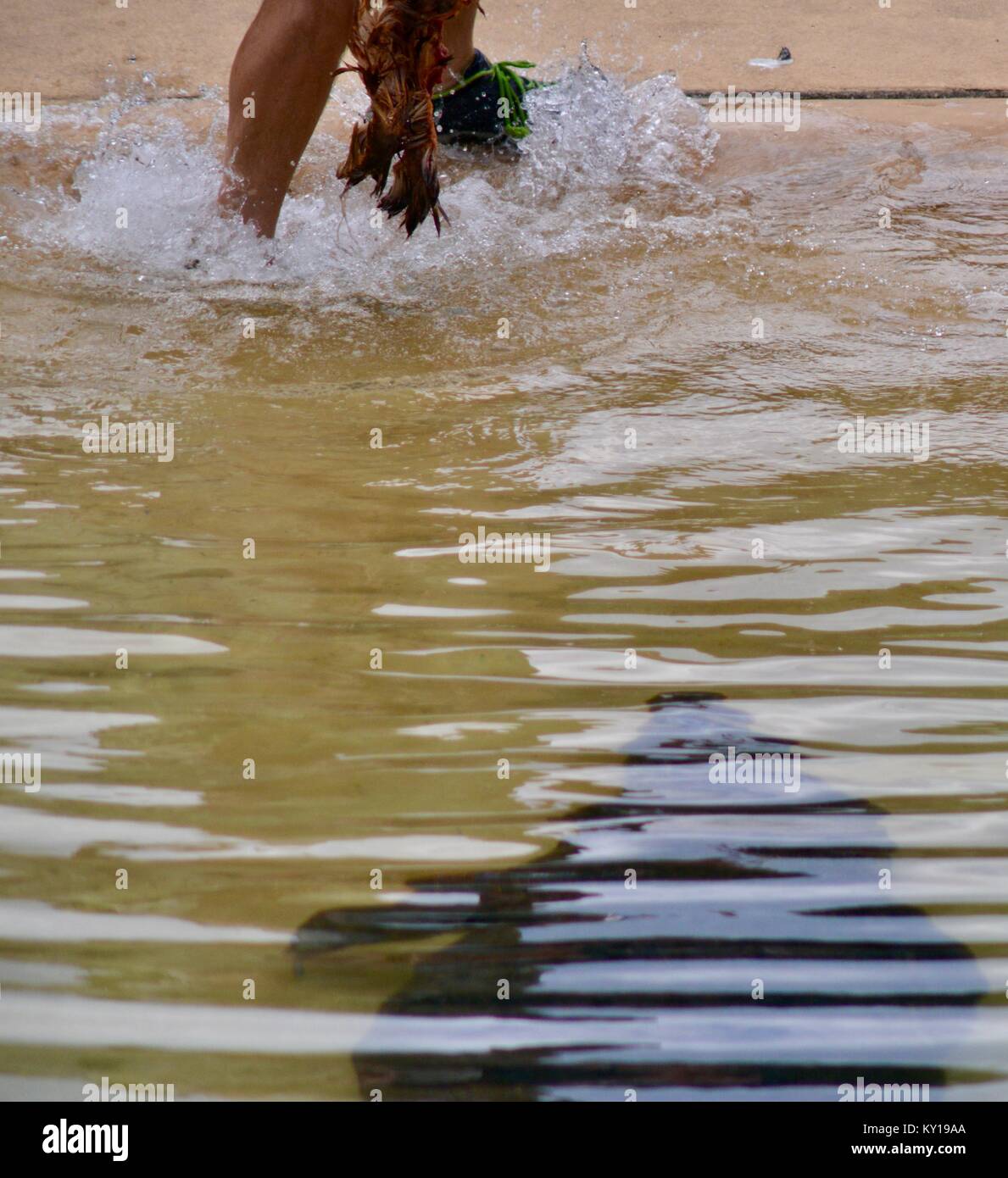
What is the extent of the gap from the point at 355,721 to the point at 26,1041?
45cm

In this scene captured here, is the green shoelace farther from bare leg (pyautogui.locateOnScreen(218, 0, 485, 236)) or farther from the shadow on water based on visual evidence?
the shadow on water

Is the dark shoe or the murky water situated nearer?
the murky water

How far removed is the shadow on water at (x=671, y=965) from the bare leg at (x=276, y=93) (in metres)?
1.85

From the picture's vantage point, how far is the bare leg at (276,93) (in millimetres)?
2488

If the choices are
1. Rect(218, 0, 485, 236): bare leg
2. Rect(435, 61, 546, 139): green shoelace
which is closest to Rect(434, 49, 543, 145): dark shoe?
Rect(435, 61, 546, 139): green shoelace

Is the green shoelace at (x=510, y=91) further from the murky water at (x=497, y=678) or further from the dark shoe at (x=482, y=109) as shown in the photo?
the murky water at (x=497, y=678)

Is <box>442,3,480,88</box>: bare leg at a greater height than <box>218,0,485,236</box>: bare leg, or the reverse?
<box>442,3,480,88</box>: bare leg

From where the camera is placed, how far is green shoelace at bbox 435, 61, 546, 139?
3.30 metres

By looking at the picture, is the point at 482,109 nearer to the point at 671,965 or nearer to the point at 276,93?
the point at 276,93

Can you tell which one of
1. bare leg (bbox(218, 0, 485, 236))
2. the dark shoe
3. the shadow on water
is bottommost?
the shadow on water

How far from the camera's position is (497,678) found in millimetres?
1360

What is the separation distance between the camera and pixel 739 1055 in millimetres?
958

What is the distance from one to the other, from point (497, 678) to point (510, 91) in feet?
8.22
